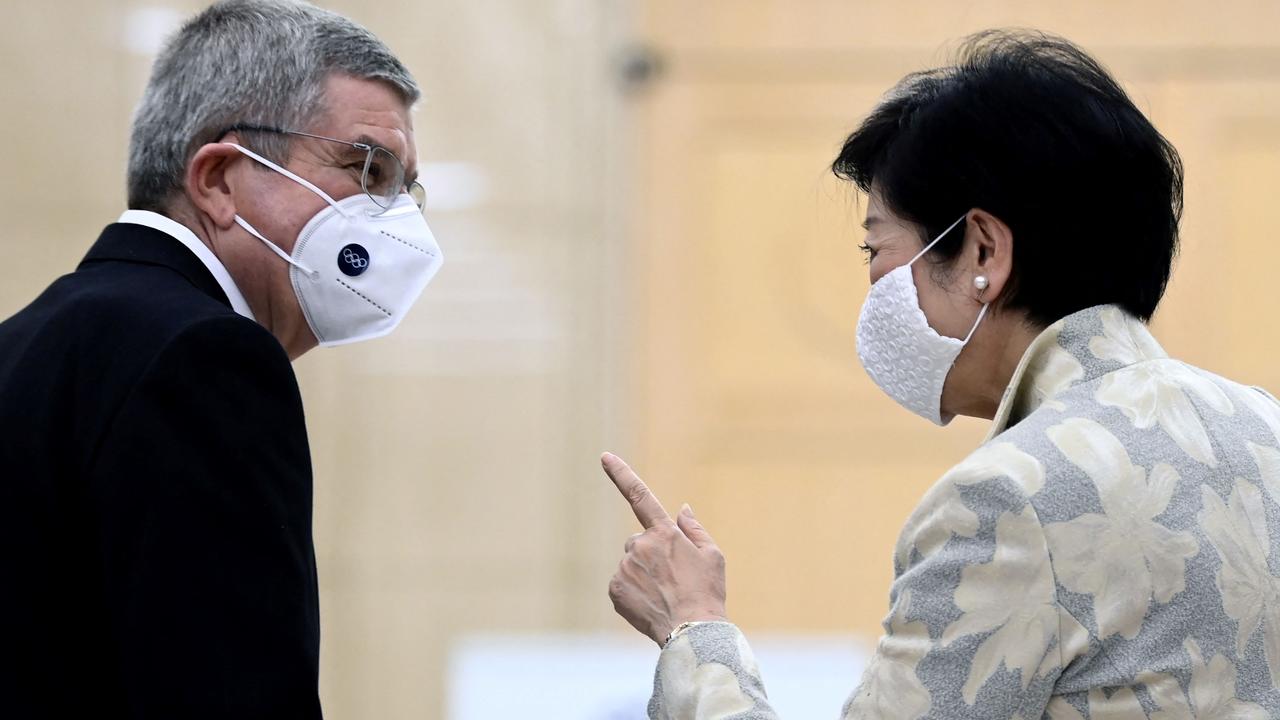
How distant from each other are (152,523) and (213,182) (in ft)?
1.73

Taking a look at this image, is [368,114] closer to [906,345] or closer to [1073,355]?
[906,345]

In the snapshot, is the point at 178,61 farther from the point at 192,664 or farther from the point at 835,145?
the point at 835,145

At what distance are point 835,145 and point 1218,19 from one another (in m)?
1.27

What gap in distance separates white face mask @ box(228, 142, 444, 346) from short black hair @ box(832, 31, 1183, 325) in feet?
2.23

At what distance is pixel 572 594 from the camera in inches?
170

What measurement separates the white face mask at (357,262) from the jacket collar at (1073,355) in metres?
0.79

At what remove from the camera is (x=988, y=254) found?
1.52 metres

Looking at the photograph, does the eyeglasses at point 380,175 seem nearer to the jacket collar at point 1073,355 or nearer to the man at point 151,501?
the man at point 151,501

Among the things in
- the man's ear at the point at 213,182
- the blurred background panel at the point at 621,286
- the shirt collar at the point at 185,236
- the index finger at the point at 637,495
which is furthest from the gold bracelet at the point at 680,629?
the blurred background panel at the point at 621,286

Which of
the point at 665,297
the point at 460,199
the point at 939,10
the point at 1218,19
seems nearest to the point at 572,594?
the point at 665,297

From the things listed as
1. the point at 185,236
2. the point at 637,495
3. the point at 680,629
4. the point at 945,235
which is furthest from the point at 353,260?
the point at 945,235

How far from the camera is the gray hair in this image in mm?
1719

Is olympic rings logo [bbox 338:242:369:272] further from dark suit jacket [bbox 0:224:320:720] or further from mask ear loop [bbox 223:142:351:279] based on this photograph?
dark suit jacket [bbox 0:224:320:720]

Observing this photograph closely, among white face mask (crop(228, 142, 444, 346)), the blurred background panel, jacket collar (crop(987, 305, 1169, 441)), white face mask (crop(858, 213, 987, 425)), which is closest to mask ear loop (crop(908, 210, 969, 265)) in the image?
white face mask (crop(858, 213, 987, 425))
